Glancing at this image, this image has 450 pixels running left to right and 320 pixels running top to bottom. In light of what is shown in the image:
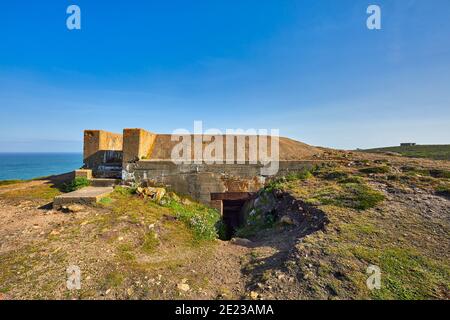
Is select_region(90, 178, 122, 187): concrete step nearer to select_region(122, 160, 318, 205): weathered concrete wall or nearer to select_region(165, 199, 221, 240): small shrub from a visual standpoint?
select_region(122, 160, 318, 205): weathered concrete wall

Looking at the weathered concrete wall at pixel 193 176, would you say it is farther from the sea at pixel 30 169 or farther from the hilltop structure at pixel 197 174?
the sea at pixel 30 169

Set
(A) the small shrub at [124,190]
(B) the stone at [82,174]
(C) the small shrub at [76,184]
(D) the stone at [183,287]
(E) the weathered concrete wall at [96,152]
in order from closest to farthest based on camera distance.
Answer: (D) the stone at [183,287]
(A) the small shrub at [124,190]
(C) the small shrub at [76,184]
(B) the stone at [82,174]
(E) the weathered concrete wall at [96,152]

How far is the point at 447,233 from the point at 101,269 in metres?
6.69

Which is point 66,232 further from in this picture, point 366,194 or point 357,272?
point 366,194

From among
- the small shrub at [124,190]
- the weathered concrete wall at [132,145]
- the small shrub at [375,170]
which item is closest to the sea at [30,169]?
the weathered concrete wall at [132,145]

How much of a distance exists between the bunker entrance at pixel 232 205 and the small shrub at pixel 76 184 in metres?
4.92

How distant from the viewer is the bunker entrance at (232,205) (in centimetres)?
857

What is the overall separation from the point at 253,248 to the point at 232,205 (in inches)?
174

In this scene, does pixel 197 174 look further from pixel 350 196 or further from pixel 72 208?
pixel 350 196

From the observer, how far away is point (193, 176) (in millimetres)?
8508
